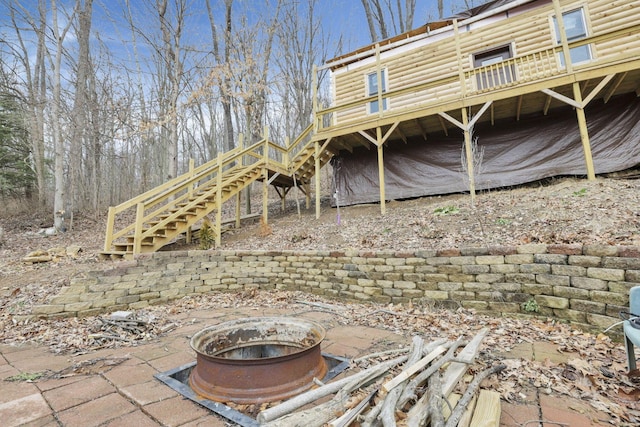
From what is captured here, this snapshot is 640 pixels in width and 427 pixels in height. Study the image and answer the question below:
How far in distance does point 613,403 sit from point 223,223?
371 inches

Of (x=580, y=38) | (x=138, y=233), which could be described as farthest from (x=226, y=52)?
(x=580, y=38)

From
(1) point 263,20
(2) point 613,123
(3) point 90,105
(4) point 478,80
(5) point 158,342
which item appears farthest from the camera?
(1) point 263,20

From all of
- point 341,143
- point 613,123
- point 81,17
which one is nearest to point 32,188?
point 81,17

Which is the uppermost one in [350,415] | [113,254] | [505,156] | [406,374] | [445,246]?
[505,156]

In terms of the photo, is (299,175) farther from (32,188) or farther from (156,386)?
(32,188)

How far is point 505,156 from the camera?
869cm

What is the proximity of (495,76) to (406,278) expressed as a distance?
7.21 metres

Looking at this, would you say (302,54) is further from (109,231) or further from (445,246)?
Result: (445,246)

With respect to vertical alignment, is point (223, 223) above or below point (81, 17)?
below

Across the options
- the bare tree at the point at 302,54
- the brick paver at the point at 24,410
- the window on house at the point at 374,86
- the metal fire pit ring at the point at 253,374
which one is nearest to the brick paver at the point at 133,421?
the metal fire pit ring at the point at 253,374

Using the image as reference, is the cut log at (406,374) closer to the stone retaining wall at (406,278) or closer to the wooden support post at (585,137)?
the stone retaining wall at (406,278)

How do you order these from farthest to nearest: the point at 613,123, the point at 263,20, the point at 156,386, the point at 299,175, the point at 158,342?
the point at 263,20 < the point at 299,175 < the point at 613,123 < the point at 158,342 < the point at 156,386

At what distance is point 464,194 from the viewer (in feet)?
29.1

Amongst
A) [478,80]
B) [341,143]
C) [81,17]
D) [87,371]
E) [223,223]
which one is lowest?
[87,371]
